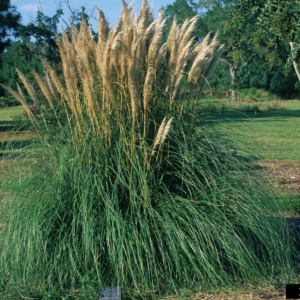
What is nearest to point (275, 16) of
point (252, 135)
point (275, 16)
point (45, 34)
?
point (275, 16)

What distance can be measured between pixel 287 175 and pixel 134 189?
644cm

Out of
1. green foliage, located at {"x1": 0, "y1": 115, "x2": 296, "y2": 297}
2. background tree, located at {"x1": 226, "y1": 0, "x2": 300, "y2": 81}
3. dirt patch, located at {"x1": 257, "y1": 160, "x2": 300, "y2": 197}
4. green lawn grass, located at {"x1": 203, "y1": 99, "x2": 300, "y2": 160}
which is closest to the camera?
green foliage, located at {"x1": 0, "y1": 115, "x2": 296, "y2": 297}

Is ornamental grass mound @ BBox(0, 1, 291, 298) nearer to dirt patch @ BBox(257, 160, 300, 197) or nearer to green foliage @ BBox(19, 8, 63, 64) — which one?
green foliage @ BBox(19, 8, 63, 64)

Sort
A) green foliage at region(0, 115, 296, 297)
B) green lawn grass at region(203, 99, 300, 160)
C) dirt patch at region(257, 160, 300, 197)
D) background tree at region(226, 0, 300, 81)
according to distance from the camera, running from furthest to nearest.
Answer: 1. background tree at region(226, 0, 300, 81)
2. dirt patch at region(257, 160, 300, 197)
3. green lawn grass at region(203, 99, 300, 160)
4. green foliage at region(0, 115, 296, 297)

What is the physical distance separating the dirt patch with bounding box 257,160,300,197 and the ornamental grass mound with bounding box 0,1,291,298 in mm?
2895

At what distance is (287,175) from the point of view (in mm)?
10617

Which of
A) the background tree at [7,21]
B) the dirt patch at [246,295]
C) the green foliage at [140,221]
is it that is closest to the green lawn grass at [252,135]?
the green foliage at [140,221]

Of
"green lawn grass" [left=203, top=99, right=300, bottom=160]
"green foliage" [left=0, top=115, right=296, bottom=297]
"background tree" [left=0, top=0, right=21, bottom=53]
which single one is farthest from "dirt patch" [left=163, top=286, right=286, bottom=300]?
"background tree" [left=0, top=0, right=21, bottom=53]

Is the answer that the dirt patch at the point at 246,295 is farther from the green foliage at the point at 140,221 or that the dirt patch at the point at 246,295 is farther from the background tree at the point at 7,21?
the background tree at the point at 7,21

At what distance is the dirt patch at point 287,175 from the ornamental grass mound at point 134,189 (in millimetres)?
2895

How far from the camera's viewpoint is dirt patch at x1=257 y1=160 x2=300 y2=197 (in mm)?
8898

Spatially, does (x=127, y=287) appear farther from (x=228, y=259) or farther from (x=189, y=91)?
(x=189, y=91)

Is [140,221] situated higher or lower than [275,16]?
lower

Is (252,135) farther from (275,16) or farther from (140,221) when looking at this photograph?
(140,221)
